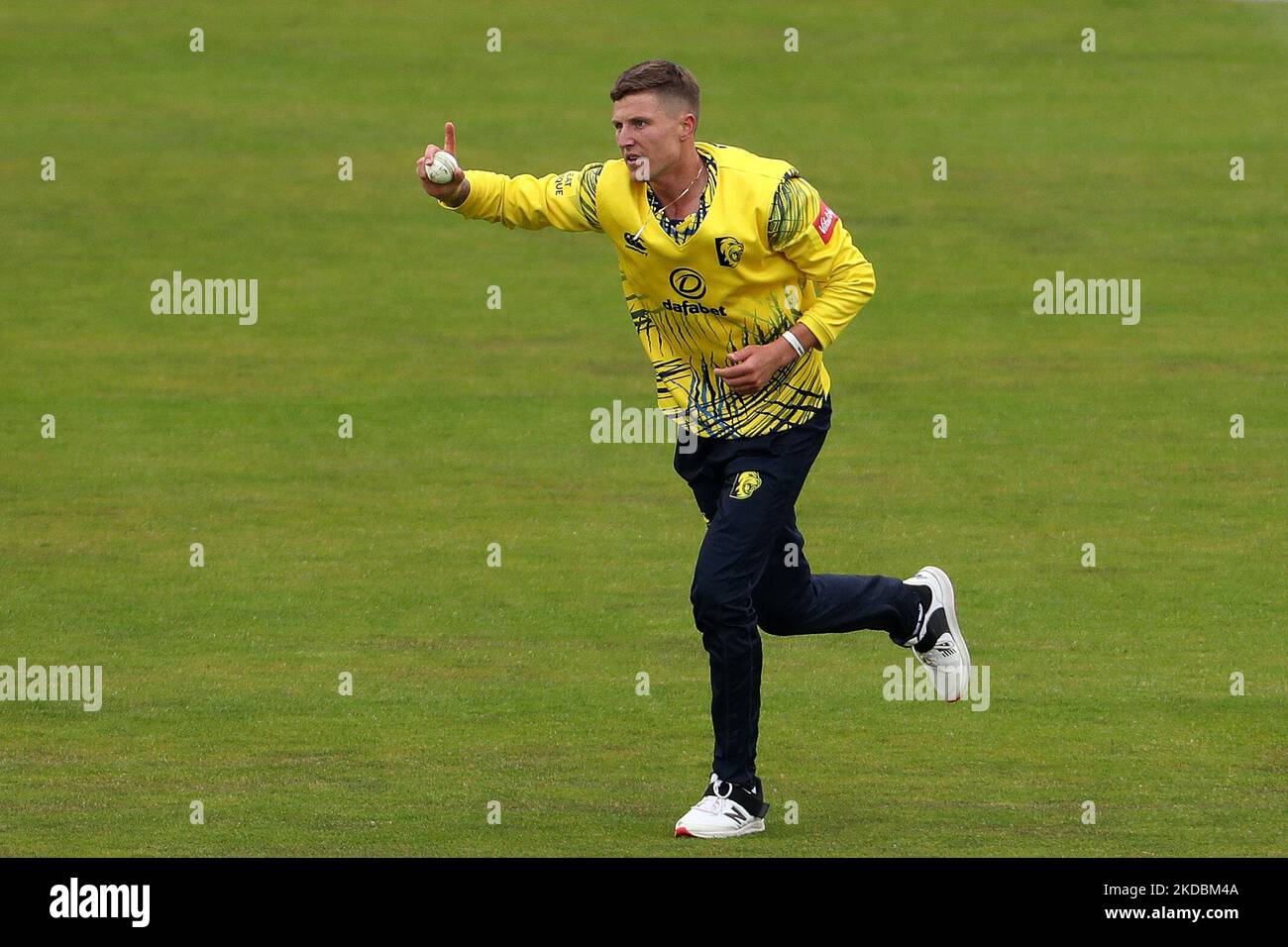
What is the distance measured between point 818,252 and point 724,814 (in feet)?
6.88

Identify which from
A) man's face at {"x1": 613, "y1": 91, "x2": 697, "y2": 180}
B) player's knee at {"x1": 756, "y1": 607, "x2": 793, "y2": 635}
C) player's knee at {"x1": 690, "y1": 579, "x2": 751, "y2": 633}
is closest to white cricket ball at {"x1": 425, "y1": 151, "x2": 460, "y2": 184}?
man's face at {"x1": 613, "y1": 91, "x2": 697, "y2": 180}

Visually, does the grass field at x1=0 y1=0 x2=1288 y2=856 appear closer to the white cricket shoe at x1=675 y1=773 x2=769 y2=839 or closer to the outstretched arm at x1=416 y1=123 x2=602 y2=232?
the white cricket shoe at x1=675 y1=773 x2=769 y2=839

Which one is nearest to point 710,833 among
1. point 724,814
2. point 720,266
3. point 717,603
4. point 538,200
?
point 724,814

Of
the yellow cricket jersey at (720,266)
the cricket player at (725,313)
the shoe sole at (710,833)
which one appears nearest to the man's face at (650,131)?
the cricket player at (725,313)

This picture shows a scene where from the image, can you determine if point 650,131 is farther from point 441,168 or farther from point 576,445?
point 576,445

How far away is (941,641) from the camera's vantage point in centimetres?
959

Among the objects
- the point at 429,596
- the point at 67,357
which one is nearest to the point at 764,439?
the point at 429,596

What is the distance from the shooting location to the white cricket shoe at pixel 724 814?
8.23 meters

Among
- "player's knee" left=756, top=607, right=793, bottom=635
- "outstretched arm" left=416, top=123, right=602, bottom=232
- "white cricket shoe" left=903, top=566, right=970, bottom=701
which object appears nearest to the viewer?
"outstretched arm" left=416, top=123, right=602, bottom=232

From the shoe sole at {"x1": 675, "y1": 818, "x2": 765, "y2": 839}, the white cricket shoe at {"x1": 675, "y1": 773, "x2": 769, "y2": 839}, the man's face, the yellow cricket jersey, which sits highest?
the man's face

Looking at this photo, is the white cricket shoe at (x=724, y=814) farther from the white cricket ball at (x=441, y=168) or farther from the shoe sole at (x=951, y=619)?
the white cricket ball at (x=441, y=168)

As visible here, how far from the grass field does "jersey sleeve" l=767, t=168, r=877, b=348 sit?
1906mm

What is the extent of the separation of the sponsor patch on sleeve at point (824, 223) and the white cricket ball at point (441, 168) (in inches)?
53.2

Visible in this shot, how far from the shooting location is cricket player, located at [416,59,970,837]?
8.21 metres
